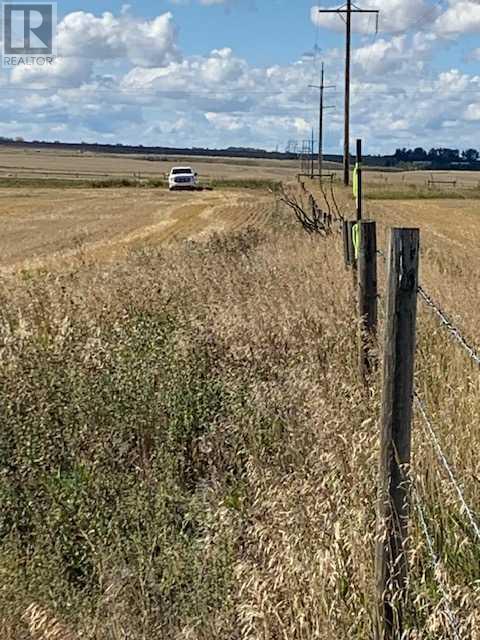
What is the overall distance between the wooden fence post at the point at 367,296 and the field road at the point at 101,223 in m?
12.5

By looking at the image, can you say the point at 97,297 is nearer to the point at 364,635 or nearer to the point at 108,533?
the point at 108,533

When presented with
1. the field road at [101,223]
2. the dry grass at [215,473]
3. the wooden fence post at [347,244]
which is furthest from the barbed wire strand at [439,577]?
the field road at [101,223]

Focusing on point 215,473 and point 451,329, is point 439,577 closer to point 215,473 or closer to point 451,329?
point 451,329

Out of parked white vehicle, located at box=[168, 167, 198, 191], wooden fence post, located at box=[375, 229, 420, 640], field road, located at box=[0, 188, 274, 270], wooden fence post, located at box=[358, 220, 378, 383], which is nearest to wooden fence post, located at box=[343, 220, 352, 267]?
wooden fence post, located at box=[358, 220, 378, 383]

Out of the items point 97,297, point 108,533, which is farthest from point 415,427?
point 97,297

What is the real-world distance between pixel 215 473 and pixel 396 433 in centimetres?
212

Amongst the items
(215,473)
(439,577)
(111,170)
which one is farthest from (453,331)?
(111,170)

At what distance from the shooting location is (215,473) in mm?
4848

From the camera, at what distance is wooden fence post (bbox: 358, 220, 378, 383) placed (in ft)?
16.7

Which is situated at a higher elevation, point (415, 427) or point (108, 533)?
point (415, 427)

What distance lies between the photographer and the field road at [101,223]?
2462 cm

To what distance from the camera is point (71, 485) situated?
4.60 m

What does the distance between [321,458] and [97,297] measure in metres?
5.03

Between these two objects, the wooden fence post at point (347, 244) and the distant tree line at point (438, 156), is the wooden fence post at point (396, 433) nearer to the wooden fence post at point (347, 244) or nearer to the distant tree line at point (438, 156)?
the wooden fence post at point (347, 244)
